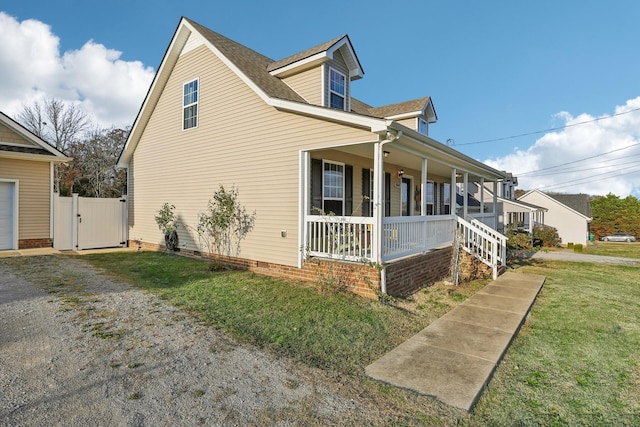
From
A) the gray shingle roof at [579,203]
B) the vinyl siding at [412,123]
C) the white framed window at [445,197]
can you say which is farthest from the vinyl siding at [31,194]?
the gray shingle roof at [579,203]

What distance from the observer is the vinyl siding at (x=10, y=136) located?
1064 centimetres

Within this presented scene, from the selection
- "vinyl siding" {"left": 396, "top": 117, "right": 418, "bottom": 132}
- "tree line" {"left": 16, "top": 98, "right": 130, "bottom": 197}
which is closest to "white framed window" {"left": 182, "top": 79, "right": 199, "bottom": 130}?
"vinyl siding" {"left": 396, "top": 117, "right": 418, "bottom": 132}

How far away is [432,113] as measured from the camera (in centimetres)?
1402

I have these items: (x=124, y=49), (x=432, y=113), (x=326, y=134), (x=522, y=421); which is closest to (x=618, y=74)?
(x=432, y=113)

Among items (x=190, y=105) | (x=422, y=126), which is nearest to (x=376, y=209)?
(x=190, y=105)

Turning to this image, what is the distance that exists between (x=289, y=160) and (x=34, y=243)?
9855 millimetres

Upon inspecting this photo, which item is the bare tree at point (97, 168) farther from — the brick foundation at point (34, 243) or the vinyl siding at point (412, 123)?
the vinyl siding at point (412, 123)

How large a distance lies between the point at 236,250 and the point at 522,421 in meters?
7.55

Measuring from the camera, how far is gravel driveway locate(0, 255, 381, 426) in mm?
2643

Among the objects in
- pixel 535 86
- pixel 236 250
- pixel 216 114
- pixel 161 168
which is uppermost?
pixel 535 86

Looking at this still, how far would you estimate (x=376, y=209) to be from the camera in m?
6.57

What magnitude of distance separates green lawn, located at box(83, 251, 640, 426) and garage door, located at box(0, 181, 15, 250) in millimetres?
5502

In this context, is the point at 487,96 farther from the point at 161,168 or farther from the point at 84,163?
the point at 84,163

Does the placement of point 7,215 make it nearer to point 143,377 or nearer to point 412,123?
point 143,377
